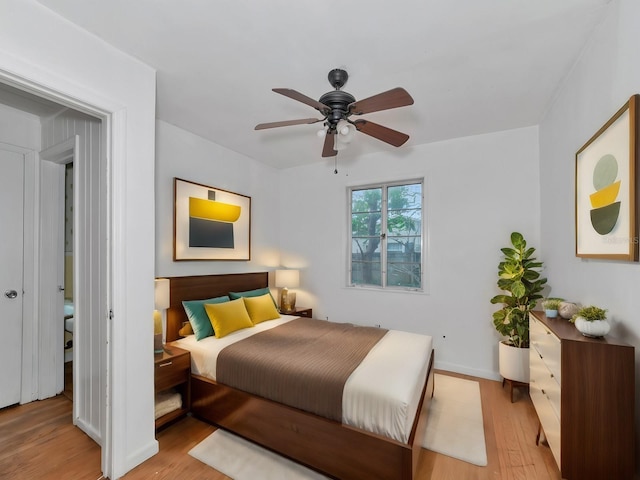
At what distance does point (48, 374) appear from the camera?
2.77 meters

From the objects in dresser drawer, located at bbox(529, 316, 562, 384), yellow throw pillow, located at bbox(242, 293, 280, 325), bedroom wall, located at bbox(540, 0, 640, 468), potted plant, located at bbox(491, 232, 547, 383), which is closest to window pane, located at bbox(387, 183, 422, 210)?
potted plant, located at bbox(491, 232, 547, 383)

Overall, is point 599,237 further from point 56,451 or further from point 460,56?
point 56,451

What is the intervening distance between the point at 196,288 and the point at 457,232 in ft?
10.1

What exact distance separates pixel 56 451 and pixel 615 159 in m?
3.96

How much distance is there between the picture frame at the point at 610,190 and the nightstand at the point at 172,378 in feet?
9.87

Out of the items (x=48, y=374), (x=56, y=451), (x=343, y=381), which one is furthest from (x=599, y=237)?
(x=48, y=374)

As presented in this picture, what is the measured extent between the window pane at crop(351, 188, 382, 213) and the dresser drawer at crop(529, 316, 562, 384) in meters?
2.28

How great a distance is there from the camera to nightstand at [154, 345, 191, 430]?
227cm

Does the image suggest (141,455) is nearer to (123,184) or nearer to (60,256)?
(123,184)

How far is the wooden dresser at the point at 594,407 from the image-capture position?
142 cm

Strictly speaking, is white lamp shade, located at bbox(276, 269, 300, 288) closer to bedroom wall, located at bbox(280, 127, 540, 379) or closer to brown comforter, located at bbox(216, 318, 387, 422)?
bedroom wall, located at bbox(280, 127, 540, 379)

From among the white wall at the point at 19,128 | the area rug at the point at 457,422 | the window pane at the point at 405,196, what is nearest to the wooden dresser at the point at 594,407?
the area rug at the point at 457,422

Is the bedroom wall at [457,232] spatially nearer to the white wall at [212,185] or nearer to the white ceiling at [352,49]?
the white ceiling at [352,49]

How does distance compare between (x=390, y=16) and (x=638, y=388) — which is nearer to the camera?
(x=638, y=388)
